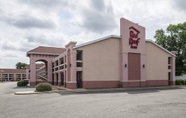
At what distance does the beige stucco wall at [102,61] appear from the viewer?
81.1 ft

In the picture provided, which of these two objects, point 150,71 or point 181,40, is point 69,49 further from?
point 181,40

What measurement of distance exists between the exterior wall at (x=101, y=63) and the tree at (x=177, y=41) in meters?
25.2

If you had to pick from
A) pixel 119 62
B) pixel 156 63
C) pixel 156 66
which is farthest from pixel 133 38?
pixel 156 66

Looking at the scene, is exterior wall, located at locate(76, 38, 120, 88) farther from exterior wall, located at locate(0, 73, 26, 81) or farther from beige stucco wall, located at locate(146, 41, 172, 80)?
exterior wall, located at locate(0, 73, 26, 81)

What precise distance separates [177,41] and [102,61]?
30.5 metres

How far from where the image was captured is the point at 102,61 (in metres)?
25.5

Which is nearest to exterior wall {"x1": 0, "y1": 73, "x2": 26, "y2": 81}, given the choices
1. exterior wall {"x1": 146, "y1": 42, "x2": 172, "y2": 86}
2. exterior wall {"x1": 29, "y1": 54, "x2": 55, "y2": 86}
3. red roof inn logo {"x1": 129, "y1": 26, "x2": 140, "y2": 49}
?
exterior wall {"x1": 29, "y1": 54, "x2": 55, "y2": 86}

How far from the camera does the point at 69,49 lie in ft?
82.6

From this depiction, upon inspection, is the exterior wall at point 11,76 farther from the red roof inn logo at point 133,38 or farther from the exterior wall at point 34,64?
the red roof inn logo at point 133,38

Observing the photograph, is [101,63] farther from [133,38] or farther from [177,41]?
[177,41]

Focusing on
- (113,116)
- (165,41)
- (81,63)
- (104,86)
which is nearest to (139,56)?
(104,86)

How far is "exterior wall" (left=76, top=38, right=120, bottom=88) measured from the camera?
24672 millimetres

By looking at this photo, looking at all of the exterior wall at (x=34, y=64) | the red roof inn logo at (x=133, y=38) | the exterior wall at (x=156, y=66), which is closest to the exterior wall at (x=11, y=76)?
the exterior wall at (x=34, y=64)

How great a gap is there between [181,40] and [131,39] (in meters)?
25.1
